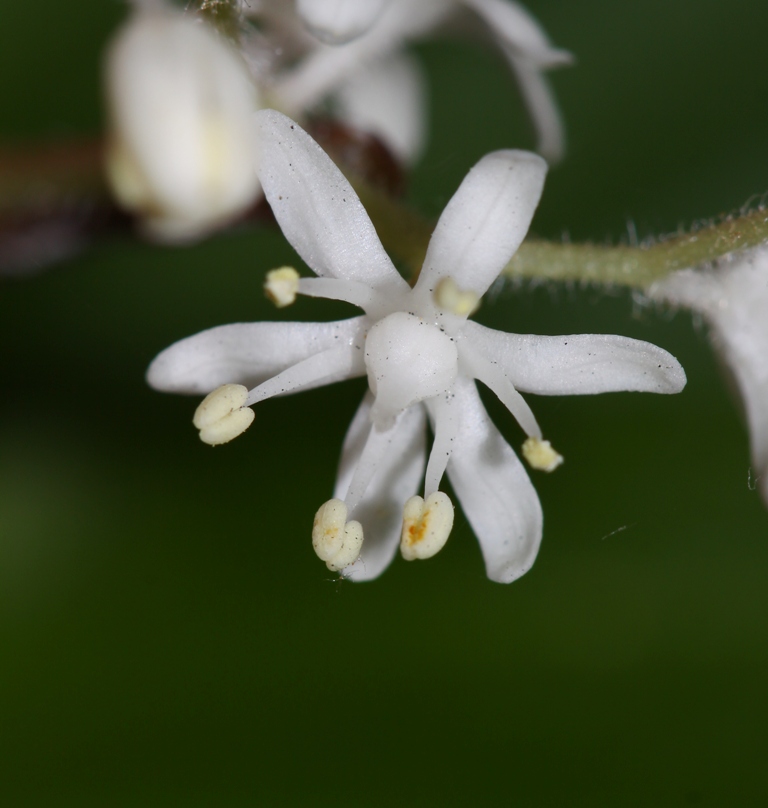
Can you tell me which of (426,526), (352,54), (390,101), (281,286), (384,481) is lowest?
(426,526)

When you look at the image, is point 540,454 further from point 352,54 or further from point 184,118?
point 352,54

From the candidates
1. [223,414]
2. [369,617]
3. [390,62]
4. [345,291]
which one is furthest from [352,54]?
[369,617]

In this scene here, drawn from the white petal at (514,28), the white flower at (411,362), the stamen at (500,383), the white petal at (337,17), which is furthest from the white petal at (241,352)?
the white petal at (514,28)

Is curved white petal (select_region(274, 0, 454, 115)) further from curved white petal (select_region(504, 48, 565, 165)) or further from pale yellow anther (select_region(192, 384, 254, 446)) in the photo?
pale yellow anther (select_region(192, 384, 254, 446))

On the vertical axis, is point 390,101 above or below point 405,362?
above

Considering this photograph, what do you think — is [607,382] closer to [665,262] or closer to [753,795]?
[665,262]

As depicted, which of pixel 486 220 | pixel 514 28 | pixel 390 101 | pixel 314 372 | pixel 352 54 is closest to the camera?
pixel 486 220
